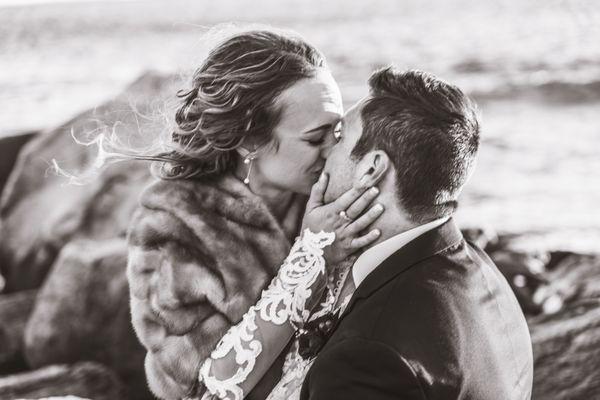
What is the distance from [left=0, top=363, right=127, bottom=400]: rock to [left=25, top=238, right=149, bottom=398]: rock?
14cm

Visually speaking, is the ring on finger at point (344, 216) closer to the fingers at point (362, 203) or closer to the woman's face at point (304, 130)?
the fingers at point (362, 203)

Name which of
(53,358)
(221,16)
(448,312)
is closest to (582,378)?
(448,312)

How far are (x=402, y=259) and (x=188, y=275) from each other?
743 millimetres

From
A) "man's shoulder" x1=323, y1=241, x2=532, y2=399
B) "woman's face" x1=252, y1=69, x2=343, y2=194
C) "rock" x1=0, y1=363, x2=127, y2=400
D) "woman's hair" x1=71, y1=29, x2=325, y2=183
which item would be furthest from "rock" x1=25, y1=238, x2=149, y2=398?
"man's shoulder" x1=323, y1=241, x2=532, y2=399

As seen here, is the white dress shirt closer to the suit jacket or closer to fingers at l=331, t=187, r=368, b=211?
the suit jacket

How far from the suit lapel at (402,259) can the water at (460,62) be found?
4.22m

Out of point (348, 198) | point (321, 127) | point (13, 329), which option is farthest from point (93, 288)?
point (348, 198)

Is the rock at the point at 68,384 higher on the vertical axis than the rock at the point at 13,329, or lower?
higher

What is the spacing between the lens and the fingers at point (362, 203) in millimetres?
1905

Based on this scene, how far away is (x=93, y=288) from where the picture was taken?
4809 mm

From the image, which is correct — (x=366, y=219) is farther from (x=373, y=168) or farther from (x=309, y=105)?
(x=309, y=105)

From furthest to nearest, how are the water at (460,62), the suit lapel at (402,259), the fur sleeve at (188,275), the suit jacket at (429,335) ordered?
the water at (460,62), the fur sleeve at (188,275), the suit lapel at (402,259), the suit jacket at (429,335)

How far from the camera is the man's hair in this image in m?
1.83

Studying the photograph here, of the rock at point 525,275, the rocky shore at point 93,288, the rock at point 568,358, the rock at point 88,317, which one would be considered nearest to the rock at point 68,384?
the rocky shore at point 93,288
